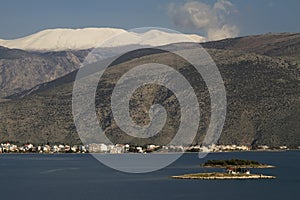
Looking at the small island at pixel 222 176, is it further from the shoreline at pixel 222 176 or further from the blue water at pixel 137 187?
the blue water at pixel 137 187

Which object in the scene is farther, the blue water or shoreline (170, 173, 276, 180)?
shoreline (170, 173, 276, 180)

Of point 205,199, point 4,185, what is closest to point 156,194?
point 205,199

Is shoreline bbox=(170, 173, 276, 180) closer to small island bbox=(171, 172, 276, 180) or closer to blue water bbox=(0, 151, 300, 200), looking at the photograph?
small island bbox=(171, 172, 276, 180)

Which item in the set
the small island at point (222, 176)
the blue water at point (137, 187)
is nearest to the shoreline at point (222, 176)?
the small island at point (222, 176)

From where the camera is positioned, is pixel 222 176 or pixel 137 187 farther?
pixel 222 176

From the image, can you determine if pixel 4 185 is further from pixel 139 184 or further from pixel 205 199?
pixel 205 199

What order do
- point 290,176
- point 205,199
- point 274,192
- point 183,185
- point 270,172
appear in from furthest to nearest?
1. point 270,172
2. point 290,176
3. point 183,185
4. point 274,192
5. point 205,199

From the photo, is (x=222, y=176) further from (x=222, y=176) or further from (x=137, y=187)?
(x=137, y=187)

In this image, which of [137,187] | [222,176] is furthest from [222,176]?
[137,187]

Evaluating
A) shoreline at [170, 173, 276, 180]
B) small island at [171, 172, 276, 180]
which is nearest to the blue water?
shoreline at [170, 173, 276, 180]

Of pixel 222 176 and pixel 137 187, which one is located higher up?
pixel 222 176

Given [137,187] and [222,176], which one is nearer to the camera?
[137,187]
